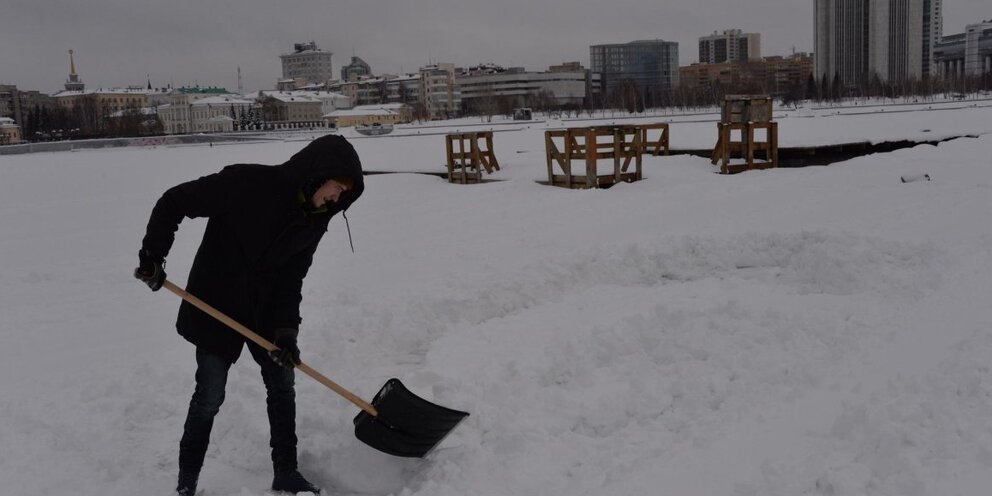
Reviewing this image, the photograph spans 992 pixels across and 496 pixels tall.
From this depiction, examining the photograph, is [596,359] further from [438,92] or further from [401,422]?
[438,92]

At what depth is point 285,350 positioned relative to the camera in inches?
161

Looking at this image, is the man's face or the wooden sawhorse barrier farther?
the wooden sawhorse barrier

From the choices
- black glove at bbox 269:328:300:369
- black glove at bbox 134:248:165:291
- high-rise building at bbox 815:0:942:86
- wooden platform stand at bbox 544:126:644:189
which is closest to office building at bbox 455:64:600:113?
high-rise building at bbox 815:0:942:86

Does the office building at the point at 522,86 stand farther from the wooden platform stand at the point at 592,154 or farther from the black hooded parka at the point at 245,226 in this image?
the black hooded parka at the point at 245,226

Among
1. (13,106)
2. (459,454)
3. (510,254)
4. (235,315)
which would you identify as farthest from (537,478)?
(13,106)

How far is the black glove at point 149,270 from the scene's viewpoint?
3.77 metres

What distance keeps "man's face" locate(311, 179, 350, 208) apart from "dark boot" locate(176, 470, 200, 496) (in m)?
1.43

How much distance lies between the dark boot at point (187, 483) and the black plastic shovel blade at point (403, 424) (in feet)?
2.67

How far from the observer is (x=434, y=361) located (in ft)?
19.5

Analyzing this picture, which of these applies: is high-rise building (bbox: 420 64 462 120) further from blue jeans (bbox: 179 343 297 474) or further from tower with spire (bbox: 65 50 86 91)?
blue jeans (bbox: 179 343 297 474)

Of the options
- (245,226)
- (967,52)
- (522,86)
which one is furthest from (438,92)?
(245,226)

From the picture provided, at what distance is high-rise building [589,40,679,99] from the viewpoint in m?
182

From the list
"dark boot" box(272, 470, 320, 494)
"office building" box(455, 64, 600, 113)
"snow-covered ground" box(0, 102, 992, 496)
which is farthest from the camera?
"office building" box(455, 64, 600, 113)

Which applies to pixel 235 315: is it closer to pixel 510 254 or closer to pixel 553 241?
pixel 510 254
